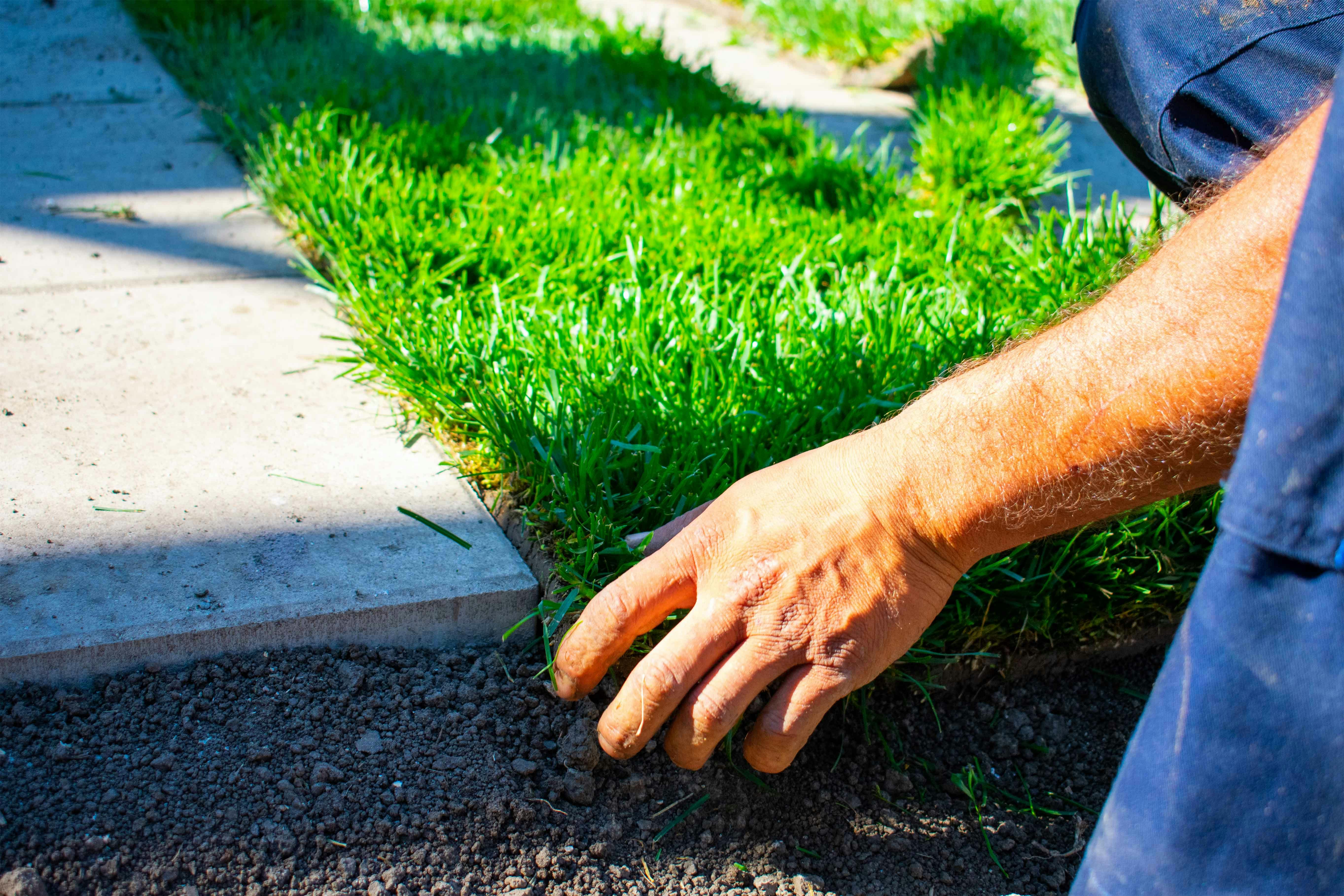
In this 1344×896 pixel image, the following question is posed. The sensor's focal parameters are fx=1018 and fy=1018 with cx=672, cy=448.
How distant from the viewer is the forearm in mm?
950

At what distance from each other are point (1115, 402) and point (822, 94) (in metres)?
3.87

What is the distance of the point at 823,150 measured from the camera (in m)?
3.33

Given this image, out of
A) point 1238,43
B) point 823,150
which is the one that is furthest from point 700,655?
point 823,150

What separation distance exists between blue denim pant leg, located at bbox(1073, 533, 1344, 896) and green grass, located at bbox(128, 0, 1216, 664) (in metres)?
0.83

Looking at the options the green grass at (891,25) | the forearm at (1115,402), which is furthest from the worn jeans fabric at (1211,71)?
the green grass at (891,25)

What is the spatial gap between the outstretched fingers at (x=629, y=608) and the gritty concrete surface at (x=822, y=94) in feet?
6.29

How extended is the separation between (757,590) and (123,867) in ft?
2.79

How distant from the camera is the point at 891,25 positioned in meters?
4.98

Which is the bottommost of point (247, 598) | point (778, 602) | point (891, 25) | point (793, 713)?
point (247, 598)

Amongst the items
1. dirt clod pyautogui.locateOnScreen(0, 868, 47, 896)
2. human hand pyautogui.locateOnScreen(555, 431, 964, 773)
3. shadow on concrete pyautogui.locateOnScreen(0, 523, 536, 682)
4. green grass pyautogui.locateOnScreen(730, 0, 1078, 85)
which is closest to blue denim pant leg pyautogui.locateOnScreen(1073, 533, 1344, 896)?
human hand pyautogui.locateOnScreen(555, 431, 964, 773)

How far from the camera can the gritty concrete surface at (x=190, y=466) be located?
150cm

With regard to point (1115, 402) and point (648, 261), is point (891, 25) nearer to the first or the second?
point (648, 261)

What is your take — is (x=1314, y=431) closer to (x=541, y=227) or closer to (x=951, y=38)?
(x=541, y=227)

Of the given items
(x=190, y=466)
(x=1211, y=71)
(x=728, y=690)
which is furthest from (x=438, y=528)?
(x=1211, y=71)
